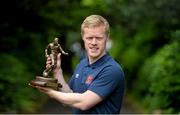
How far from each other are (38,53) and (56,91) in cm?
1601

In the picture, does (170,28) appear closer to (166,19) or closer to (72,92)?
(166,19)

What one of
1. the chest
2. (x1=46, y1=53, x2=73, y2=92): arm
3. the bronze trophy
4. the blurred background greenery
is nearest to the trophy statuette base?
the bronze trophy

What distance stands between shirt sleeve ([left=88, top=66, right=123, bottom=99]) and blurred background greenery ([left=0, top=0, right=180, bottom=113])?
24.0 feet

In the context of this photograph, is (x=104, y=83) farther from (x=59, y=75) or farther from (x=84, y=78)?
(x=59, y=75)

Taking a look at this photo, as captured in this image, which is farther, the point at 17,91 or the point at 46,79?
the point at 17,91

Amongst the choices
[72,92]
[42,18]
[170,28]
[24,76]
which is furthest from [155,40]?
[72,92]

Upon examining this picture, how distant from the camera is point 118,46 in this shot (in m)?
24.4

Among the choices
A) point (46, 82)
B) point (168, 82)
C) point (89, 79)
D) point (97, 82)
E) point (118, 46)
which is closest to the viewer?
point (46, 82)

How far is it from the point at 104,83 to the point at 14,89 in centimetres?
1024

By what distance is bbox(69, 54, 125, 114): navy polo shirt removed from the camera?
16.7ft

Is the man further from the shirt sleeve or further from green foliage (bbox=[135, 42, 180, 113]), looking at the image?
green foliage (bbox=[135, 42, 180, 113])

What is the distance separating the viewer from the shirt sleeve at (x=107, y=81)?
5.07 metres

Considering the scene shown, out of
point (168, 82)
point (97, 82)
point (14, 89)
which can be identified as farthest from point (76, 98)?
point (14, 89)

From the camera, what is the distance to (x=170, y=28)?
56.3 ft
